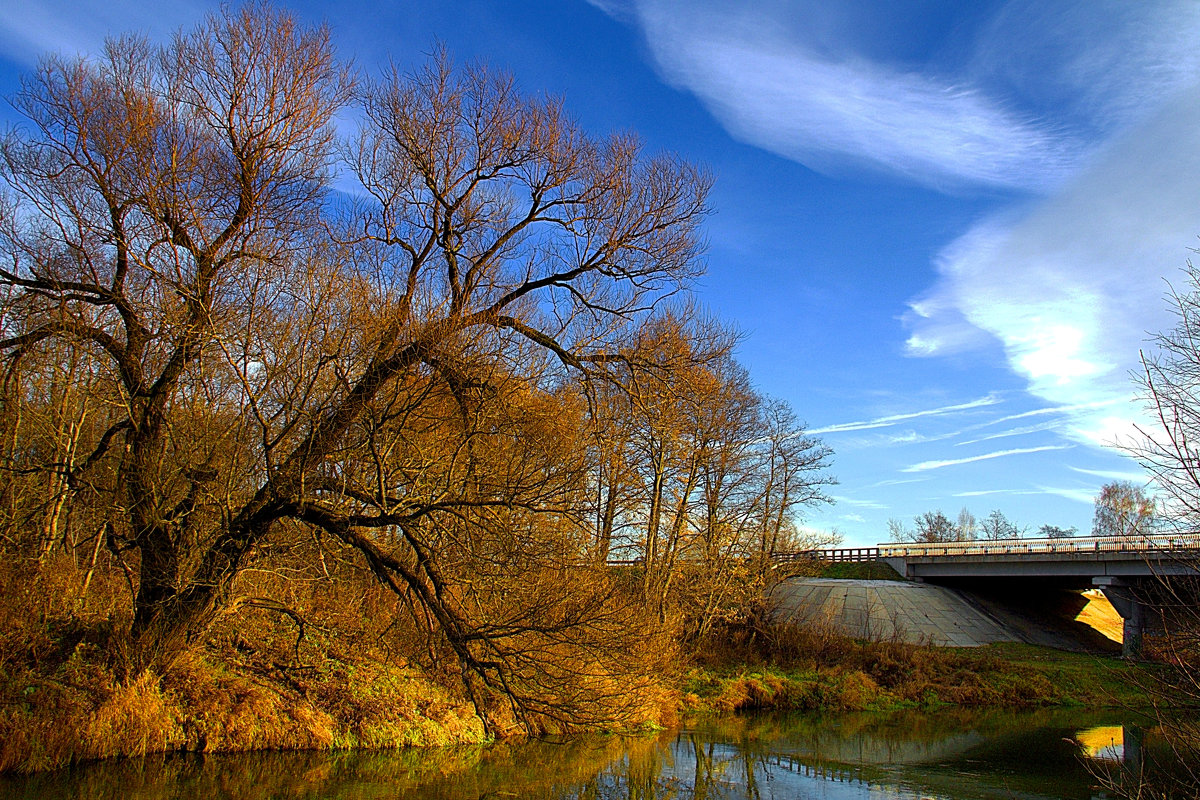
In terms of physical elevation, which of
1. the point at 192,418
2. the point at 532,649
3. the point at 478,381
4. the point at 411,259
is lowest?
the point at 532,649

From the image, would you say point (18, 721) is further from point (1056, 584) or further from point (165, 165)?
point (1056, 584)

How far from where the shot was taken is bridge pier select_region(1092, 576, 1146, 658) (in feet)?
129

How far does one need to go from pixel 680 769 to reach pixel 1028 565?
34834 mm

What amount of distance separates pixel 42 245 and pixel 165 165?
2.38 metres

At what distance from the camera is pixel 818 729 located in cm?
2536

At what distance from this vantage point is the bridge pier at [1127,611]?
39.3 m

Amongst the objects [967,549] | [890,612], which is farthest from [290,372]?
[967,549]

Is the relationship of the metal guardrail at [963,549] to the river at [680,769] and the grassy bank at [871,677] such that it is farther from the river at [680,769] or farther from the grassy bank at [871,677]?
the river at [680,769]

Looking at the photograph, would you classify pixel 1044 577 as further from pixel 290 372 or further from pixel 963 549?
pixel 290 372

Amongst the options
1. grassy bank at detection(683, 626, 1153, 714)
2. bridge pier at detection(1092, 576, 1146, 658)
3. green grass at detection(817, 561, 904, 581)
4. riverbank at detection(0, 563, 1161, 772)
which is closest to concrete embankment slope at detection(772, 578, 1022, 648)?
grassy bank at detection(683, 626, 1153, 714)

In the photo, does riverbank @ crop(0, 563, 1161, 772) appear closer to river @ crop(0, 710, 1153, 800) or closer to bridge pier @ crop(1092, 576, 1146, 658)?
river @ crop(0, 710, 1153, 800)

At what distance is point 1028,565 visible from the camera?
45.3 m

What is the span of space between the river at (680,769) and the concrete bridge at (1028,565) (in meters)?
11.1

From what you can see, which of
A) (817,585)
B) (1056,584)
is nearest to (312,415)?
(817,585)
